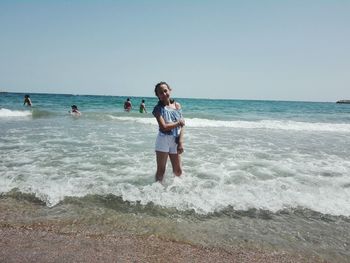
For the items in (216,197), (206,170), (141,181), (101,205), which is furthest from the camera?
(206,170)

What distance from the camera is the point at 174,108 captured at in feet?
16.9

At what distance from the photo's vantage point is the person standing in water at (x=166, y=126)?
16.0 ft

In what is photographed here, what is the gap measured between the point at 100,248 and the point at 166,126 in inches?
85.9

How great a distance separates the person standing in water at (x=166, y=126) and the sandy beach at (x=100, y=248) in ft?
5.76

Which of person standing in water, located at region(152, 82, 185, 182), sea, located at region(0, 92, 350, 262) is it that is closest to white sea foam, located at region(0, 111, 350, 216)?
sea, located at region(0, 92, 350, 262)

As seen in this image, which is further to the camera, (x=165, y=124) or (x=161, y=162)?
(x=161, y=162)

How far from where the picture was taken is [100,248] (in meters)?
3.19

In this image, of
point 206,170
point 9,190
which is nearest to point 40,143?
point 9,190

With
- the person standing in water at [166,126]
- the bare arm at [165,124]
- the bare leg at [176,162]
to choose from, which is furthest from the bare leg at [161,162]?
the bare arm at [165,124]

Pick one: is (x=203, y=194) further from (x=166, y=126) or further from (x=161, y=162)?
(x=166, y=126)

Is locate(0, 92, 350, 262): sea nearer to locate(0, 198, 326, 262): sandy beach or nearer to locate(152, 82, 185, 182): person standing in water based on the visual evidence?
locate(0, 198, 326, 262): sandy beach

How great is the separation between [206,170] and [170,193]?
1950mm

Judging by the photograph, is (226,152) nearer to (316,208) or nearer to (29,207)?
(316,208)

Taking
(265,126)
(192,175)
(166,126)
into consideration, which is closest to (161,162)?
(166,126)
